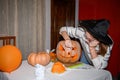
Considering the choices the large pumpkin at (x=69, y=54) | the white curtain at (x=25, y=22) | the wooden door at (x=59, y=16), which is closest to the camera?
the large pumpkin at (x=69, y=54)

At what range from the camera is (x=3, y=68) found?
1166mm

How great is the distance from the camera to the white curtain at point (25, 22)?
2275mm

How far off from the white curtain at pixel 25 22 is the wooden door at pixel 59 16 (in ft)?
0.91

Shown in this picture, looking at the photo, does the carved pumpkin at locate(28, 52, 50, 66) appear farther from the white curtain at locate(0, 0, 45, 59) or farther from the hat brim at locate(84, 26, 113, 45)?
the white curtain at locate(0, 0, 45, 59)

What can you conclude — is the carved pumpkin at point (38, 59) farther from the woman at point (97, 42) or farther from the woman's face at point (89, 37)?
the woman's face at point (89, 37)

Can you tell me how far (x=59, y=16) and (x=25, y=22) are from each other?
2.47ft

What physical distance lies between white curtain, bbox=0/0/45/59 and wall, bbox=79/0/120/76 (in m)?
0.91

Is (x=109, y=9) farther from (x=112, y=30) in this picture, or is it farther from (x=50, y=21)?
(x=50, y=21)

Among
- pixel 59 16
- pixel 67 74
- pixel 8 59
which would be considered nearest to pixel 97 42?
pixel 67 74

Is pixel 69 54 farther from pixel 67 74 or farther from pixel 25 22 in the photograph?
pixel 25 22

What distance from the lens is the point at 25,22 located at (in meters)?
2.46

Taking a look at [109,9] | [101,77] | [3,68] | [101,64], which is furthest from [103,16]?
[3,68]

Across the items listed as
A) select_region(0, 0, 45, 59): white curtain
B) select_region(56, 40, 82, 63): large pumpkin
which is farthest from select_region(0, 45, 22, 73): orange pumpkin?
select_region(0, 0, 45, 59): white curtain

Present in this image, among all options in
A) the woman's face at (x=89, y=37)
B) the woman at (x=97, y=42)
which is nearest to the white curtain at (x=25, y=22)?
the woman at (x=97, y=42)
